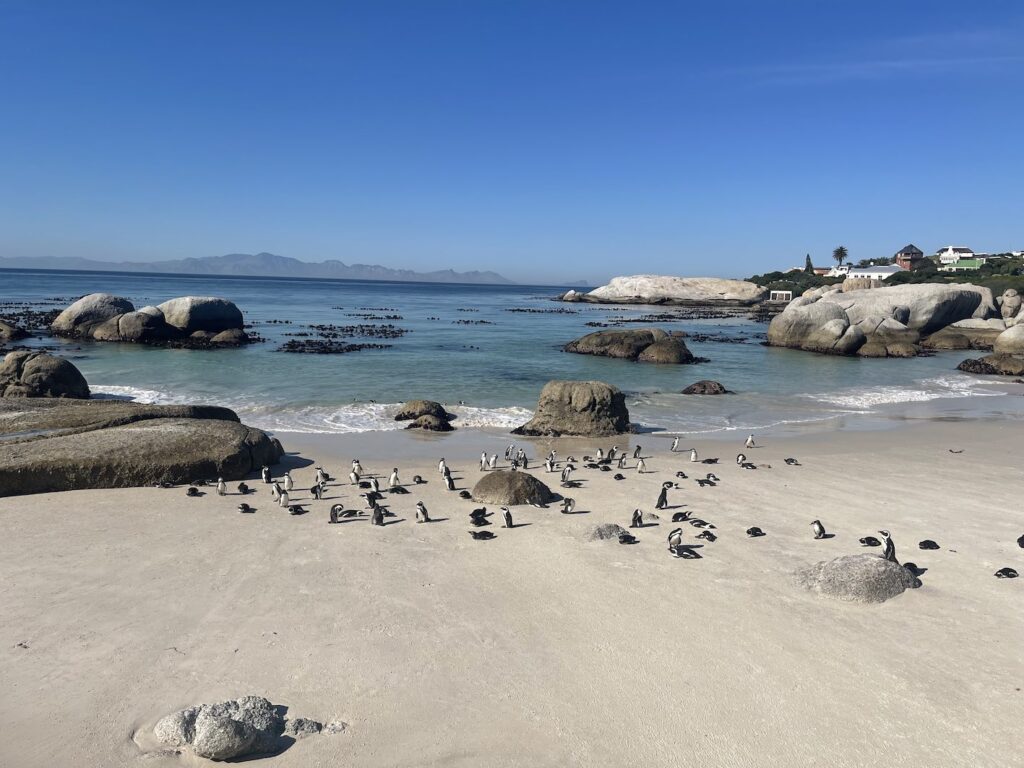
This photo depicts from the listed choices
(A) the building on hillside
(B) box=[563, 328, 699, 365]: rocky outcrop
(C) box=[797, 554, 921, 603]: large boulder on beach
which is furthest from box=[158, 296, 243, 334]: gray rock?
(A) the building on hillside

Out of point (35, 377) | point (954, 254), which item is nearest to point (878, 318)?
point (35, 377)

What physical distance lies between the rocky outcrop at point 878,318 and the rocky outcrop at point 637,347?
43.1 feet

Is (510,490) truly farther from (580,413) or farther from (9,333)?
(9,333)

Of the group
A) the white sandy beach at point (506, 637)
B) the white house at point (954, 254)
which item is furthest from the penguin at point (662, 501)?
the white house at point (954, 254)

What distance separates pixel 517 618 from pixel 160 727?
4.32 m

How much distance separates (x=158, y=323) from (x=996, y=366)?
5488cm

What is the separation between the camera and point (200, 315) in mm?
49531

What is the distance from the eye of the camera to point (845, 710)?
7121mm

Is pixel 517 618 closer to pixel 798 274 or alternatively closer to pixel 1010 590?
→ pixel 1010 590

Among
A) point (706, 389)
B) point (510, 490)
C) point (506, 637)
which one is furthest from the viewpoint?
point (706, 389)

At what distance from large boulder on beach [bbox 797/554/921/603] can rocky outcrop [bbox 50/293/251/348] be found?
141ft

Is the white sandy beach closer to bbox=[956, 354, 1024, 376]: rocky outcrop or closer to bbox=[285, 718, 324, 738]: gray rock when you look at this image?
bbox=[285, 718, 324, 738]: gray rock

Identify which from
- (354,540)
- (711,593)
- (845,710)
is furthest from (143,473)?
(845,710)

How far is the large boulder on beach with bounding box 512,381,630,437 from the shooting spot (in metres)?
21.7
